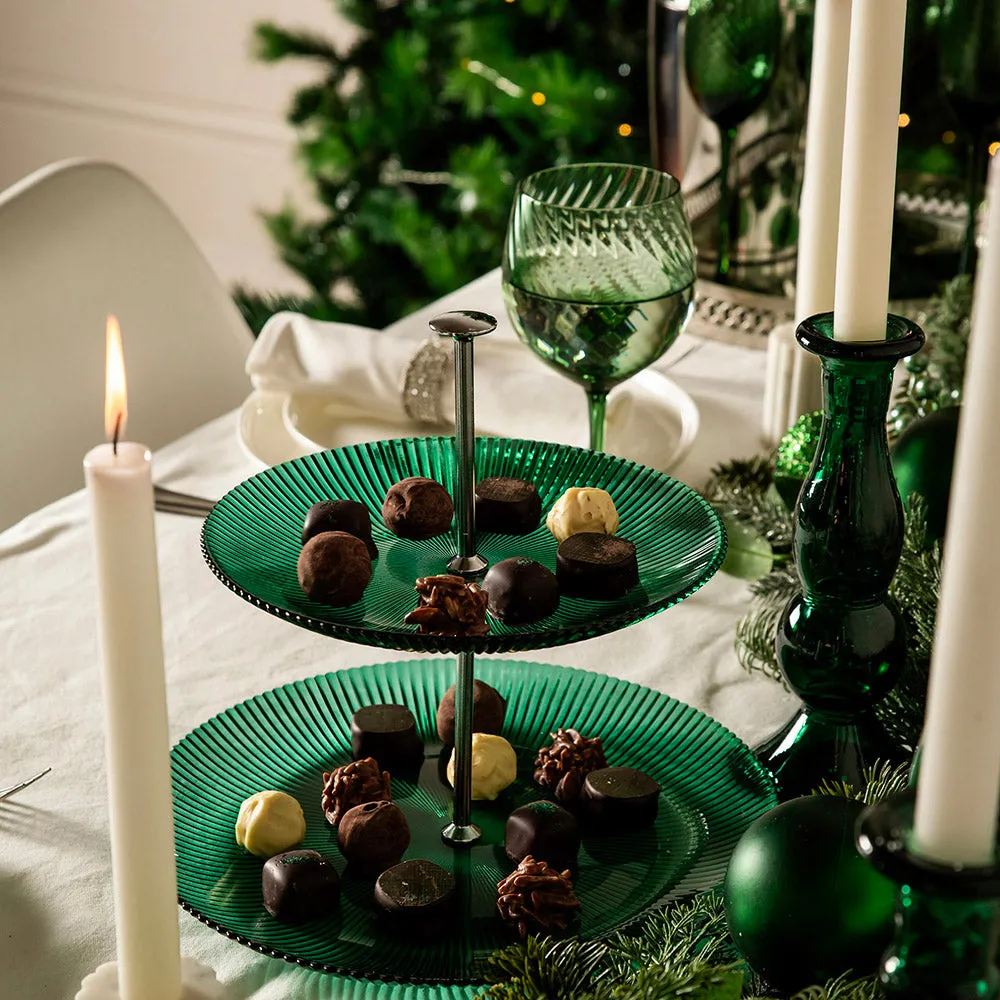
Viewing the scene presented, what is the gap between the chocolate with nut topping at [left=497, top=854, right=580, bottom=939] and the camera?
1.67 feet

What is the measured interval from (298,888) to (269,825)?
0.15ft

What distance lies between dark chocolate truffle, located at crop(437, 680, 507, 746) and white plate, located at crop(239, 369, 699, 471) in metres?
0.29

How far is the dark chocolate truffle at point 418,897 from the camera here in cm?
50

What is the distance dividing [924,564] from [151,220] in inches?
38.7

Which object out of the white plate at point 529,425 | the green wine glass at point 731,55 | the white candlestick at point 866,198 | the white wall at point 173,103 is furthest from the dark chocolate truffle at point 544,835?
the white wall at point 173,103

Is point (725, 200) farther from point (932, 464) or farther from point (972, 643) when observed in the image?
point (972, 643)

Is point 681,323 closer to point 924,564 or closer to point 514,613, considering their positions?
point 924,564

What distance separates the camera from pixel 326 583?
504 millimetres

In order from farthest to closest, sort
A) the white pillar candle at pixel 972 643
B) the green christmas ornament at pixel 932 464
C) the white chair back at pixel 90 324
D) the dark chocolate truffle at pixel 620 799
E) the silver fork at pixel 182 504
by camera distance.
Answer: the white chair back at pixel 90 324, the silver fork at pixel 182 504, the green christmas ornament at pixel 932 464, the dark chocolate truffle at pixel 620 799, the white pillar candle at pixel 972 643

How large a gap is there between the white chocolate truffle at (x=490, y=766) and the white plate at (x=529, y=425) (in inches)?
12.7

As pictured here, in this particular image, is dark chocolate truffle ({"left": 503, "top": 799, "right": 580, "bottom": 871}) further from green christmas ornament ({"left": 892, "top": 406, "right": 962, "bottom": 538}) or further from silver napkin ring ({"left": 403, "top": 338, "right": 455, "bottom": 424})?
silver napkin ring ({"left": 403, "top": 338, "right": 455, "bottom": 424})

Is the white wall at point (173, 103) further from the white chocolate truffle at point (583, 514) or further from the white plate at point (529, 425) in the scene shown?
the white chocolate truffle at point (583, 514)

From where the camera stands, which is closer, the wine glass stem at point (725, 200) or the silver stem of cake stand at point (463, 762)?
the silver stem of cake stand at point (463, 762)

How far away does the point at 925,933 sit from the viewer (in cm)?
30
